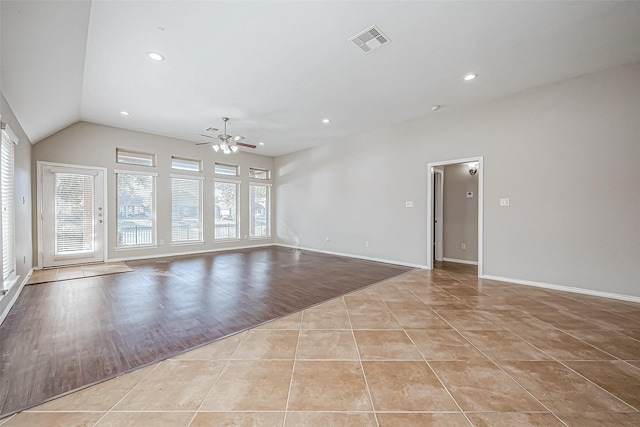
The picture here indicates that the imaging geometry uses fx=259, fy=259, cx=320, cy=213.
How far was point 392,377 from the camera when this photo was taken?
1.82 m

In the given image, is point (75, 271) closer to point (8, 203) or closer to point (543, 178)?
point (8, 203)

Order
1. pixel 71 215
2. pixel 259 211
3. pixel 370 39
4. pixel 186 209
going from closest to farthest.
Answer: pixel 370 39 < pixel 71 215 < pixel 186 209 < pixel 259 211

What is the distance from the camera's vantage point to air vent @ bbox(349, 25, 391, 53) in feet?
9.10

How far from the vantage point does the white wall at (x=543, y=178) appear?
3461mm

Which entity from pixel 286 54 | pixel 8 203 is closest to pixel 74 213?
pixel 8 203

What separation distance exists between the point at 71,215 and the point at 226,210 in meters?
3.39

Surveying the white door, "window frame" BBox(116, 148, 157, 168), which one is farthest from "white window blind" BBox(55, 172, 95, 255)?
"window frame" BBox(116, 148, 157, 168)

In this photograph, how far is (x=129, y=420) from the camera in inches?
56.1

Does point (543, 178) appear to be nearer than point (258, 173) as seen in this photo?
Yes

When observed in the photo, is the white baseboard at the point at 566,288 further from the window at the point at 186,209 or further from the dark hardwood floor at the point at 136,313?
the window at the point at 186,209

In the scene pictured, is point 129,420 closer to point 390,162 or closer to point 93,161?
point 390,162

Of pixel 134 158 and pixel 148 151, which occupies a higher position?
pixel 148 151

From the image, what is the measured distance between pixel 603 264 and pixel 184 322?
5401 mm

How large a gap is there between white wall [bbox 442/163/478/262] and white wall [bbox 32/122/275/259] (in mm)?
5657
